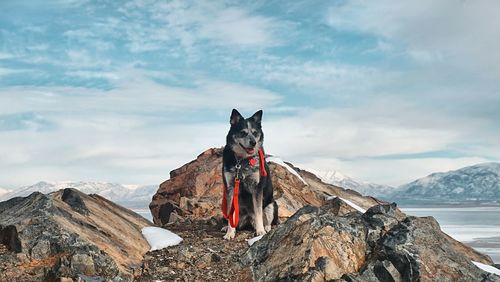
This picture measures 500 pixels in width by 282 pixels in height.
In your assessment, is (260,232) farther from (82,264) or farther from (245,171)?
(82,264)

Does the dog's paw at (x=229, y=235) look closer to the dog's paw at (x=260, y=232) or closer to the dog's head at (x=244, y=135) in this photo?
the dog's paw at (x=260, y=232)

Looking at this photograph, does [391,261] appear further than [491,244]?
No

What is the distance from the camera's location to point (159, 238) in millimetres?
11031

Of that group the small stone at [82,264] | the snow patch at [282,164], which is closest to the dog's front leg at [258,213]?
the small stone at [82,264]

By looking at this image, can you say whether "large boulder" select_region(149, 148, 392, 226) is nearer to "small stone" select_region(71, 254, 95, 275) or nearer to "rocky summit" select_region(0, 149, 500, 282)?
"rocky summit" select_region(0, 149, 500, 282)

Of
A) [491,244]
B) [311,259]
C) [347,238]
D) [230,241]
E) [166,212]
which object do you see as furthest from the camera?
[491,244]

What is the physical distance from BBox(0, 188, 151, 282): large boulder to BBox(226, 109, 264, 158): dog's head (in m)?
3.09

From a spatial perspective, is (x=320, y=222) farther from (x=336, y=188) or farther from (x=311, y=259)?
(x=336, y=188)

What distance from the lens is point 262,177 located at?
37.0ft

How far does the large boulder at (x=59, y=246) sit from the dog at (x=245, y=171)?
8.03 ft

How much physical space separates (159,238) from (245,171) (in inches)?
Result: 97.6

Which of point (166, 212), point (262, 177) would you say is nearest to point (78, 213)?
point (262, 177)

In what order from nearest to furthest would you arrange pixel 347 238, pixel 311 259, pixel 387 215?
pixel 311 259 < pixel 347 238 < pixel 387 215

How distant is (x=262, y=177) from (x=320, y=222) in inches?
106
